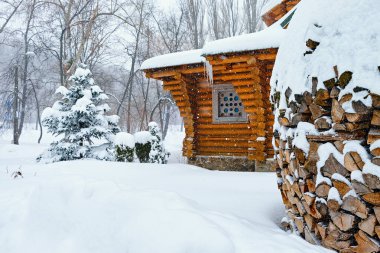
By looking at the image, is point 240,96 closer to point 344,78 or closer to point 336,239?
point 344,78

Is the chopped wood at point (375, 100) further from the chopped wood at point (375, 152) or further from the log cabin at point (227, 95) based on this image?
the log cabin at point (227, 95)

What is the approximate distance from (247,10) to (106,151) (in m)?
17.9

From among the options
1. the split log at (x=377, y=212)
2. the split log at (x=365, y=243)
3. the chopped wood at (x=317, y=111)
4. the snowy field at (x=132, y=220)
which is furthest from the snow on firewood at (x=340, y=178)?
the snowy field at (x=132, y=220)

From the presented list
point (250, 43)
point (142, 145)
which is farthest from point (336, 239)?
point (142, 145)

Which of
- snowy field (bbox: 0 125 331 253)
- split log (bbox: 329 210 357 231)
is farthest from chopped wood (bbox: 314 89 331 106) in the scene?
snowy field (bbox: 0 125 331 253)

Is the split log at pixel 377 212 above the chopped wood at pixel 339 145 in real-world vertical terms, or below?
below

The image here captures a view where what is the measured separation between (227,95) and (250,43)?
2.51 m

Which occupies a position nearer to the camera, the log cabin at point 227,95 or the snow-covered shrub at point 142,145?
the log cabin at point 227,95

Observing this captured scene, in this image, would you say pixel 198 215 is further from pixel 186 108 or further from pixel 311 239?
pixel 186 108

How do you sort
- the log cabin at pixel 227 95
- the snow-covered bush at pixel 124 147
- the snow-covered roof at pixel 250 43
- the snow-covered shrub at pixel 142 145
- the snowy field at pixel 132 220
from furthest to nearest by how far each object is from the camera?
the snow-covered shrub at pixel 142 145 < the snow-covered bush at pixel 124 147 < the log cabin at pixel 227 95 < the snow-covered roof at pixel 250 43 < the snowy field at pixel 132 220

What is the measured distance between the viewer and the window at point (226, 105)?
912 cm

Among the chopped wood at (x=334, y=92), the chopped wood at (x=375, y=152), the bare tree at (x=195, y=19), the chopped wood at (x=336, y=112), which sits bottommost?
the chopped wood at (x=375, y=152)

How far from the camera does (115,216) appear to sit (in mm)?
3330

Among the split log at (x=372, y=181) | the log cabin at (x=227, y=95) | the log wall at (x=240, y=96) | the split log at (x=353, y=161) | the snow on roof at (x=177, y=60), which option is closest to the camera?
the split log at (x=372, y=181)
